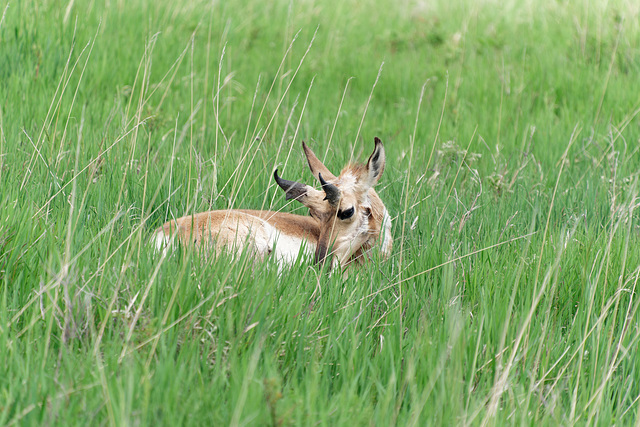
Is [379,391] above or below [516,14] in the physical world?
below

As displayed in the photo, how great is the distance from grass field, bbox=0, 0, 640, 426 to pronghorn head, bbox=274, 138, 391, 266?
199 millimetres

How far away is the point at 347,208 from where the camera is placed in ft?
12.7

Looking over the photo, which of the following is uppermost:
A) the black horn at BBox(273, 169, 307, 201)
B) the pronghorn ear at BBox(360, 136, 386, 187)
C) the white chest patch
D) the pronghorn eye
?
the pronghorn ear at BBox(360, 136, 386, 187)

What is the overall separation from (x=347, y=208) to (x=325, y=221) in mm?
162

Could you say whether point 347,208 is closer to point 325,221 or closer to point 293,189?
point 325,221

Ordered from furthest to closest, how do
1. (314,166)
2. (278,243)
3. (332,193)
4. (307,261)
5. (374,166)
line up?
(314,166), (374,166), (278,243), (332,193), (307,261)

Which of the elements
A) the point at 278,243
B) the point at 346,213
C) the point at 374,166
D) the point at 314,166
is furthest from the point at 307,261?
the point at 314,166

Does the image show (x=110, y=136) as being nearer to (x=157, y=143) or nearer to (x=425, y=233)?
(x=157, y=143)

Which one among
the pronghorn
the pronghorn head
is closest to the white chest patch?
the pronghorn

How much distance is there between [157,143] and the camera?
5164mm

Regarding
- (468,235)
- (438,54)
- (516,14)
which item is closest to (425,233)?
(468,235)

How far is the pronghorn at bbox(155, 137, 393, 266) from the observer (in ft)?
12.0

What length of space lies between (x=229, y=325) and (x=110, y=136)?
296 cm

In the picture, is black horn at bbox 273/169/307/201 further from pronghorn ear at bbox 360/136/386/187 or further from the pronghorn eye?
pronghorn ear at bbox 360/136/386/187
